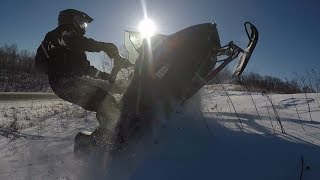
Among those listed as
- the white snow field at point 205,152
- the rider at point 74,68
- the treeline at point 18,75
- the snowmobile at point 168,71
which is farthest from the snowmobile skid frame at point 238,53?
the treeline at point 18,75

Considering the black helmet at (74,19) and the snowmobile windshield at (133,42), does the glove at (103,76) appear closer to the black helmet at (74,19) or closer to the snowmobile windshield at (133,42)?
the snowmobile windshield at (133,42)

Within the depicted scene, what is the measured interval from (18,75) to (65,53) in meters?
39.4

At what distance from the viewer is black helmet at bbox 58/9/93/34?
17.3 feet

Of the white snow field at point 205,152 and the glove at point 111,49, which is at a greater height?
the glove at point 111,49

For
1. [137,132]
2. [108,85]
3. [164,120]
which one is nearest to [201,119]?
[164,120]

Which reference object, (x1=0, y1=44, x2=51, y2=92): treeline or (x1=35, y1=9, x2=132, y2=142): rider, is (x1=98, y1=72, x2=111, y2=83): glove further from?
(x1=0, y1=44, x2=51, y2=92): treeline

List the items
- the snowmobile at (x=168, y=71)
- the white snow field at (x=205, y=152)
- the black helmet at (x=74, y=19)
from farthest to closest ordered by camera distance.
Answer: the black helmet at (x=74, y=19)
the snowmobile at (x=168, y=71)
the white snow field at (x=205, y=152)

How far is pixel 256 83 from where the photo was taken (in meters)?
18.1

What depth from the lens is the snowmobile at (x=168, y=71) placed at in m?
4.30

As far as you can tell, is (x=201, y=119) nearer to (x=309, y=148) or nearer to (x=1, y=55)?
(x=309, y=148)

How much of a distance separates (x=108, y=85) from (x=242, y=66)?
6.51ft

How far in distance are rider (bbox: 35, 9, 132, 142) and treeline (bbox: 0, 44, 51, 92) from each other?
2454cm

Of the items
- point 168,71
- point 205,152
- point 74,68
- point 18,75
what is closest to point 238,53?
point 168,71

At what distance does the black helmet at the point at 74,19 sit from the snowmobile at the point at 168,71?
49.3 inches
